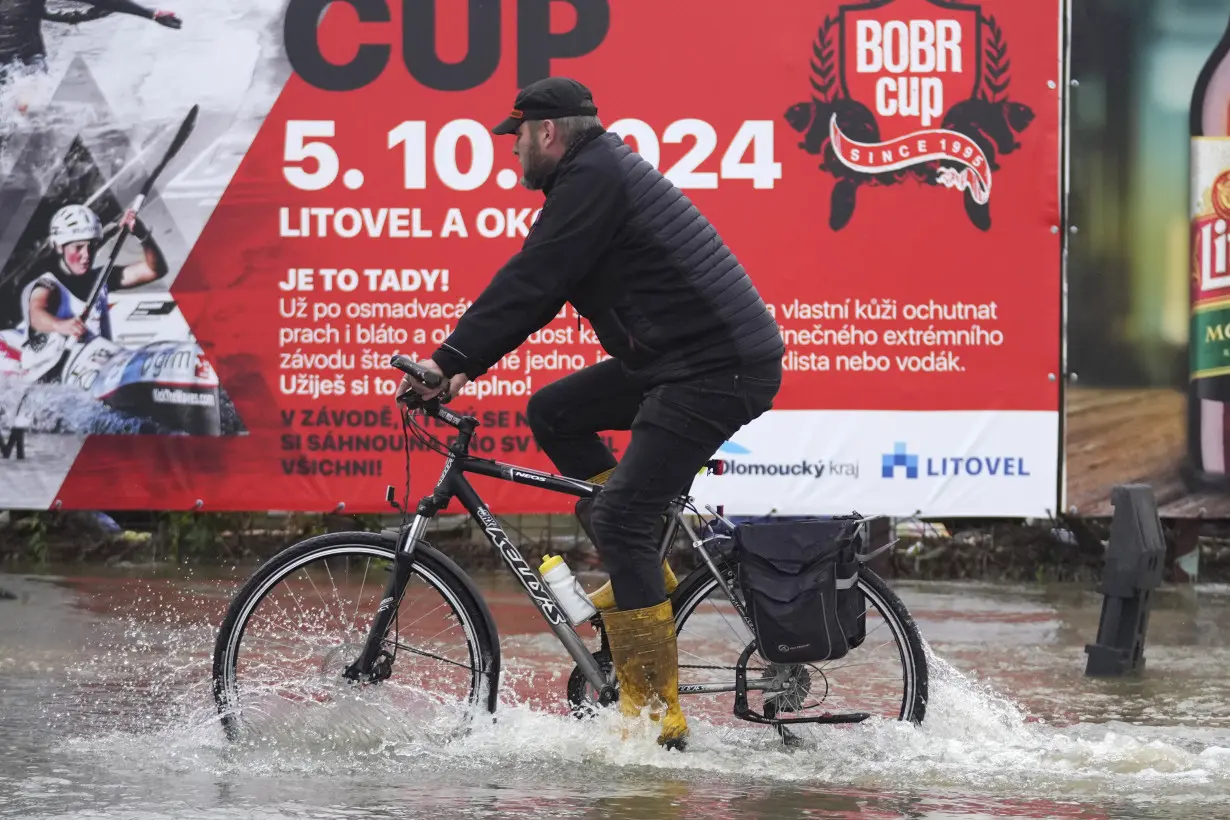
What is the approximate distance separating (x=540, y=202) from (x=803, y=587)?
4.44 m

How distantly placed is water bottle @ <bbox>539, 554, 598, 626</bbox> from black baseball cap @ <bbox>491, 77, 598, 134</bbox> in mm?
1305

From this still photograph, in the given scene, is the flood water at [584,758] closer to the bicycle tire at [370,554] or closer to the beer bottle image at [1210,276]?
the bicycle tire at [370,554]

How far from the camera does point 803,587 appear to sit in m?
4.89

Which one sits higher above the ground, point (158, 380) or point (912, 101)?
point (912, 101)

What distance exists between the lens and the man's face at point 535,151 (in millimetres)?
4836

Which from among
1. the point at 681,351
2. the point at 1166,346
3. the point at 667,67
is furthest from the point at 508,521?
the point at 681,351

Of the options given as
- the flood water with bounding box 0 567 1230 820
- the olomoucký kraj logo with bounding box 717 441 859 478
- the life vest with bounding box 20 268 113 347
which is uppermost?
the life vest with bounding box 20 268 113 347

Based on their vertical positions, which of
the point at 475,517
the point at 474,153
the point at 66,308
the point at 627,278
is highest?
the point at 474,153

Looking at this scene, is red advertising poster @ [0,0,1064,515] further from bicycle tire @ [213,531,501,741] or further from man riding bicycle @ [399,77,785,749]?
man riding bicycle @ [399,77,785,749]

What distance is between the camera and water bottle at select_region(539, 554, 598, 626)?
5.07 meters

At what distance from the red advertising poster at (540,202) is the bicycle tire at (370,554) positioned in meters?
3.71

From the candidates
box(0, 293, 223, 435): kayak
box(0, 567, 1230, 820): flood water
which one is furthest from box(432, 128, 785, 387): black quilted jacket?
box(0, 293, 223, 435): kayak

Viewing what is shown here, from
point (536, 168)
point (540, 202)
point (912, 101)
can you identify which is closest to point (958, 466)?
point (912, 101)

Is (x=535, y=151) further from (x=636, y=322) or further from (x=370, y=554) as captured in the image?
(x=370, y=554)
